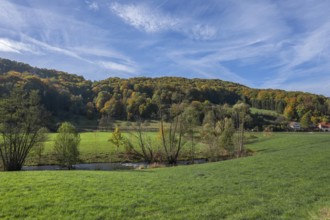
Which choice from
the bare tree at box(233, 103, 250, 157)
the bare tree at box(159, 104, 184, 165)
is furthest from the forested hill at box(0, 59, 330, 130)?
the bare tree at box(159, 104, 184, 165)

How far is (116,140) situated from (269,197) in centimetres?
5156

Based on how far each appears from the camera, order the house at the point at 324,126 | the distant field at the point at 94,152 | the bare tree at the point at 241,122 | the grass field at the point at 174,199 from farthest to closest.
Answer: the house at the point at 324,126, the distant field at the point at 94,152, the bare tree at the point at 241,122, the grass field at the point at 174,199

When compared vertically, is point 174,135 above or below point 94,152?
above

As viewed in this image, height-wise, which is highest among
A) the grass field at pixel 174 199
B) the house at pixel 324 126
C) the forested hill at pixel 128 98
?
the forested hill at pixel 128 98

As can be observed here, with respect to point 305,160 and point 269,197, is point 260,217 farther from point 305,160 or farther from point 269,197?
point 305,160

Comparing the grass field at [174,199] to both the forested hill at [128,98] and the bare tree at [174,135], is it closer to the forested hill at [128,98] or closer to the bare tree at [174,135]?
the bare tree at [174,135]

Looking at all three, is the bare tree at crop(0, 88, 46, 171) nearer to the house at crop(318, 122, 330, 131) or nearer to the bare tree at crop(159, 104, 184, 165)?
the bare tree at crop(159, 104, 184, 165)

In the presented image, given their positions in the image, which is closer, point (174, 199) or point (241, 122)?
point (174, 199)

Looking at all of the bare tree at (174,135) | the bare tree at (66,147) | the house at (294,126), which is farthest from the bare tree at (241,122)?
the house at (294,126)

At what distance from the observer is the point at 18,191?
13633mm

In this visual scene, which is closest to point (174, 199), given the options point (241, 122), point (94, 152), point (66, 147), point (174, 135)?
point (66, 147)

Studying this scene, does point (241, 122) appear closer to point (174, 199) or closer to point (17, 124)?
point (17, 124)

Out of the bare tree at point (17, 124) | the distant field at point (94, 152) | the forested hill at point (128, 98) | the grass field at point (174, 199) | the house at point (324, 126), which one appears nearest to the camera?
the grass field at point (174, 199)

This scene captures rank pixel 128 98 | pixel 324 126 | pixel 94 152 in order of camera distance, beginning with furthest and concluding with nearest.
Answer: pixel 324 126 → pixel 128 98 → pixel 94 152
